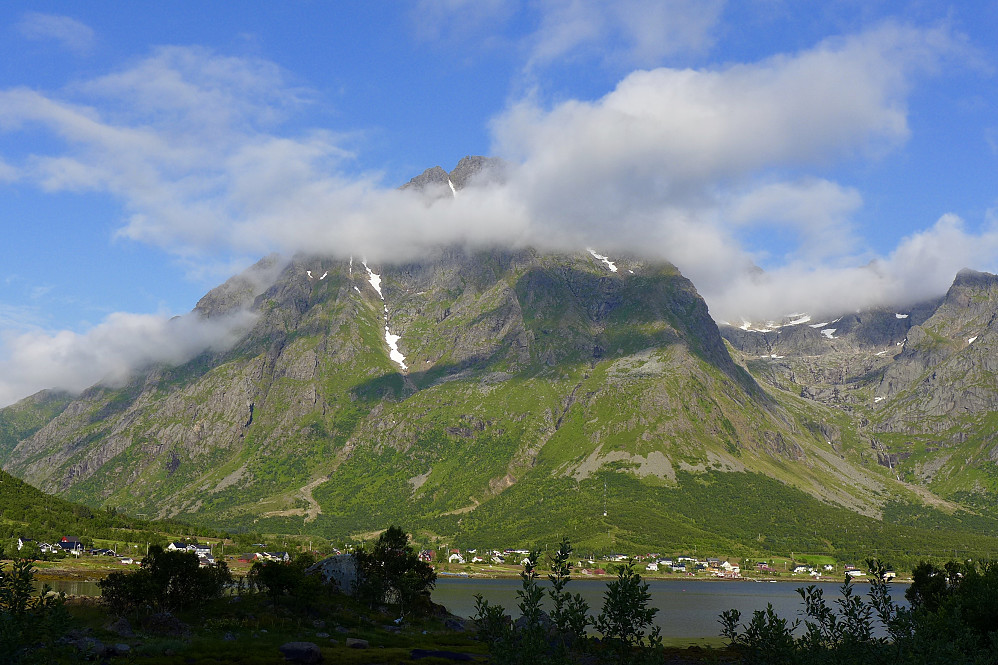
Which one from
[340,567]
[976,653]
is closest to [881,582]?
[976,653]

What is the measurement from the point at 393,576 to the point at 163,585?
123 feet

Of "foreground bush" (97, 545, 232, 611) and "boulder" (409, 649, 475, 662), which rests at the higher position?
"foreground bush" (97, 545, 232, 611)

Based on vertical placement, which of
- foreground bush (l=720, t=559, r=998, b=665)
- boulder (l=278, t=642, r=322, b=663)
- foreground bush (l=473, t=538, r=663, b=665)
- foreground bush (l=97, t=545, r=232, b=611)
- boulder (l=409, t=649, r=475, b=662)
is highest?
foreground bush (l=473, t=538, r=663, b=665)

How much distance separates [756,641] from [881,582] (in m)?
14.8

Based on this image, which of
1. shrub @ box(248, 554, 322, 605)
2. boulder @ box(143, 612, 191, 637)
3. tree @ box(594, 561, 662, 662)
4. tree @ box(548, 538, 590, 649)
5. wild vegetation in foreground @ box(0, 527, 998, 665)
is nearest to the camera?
tree @ box(548, 538, 590, 649)

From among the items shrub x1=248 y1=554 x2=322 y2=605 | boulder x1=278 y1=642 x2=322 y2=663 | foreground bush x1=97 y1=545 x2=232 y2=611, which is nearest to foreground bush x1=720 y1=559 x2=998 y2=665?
boulder x1=278 y1=642 x2=322 y2=663

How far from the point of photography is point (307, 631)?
296 ft

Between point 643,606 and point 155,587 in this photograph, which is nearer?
point 643,606

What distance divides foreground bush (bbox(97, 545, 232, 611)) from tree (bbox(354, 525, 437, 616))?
2441cm

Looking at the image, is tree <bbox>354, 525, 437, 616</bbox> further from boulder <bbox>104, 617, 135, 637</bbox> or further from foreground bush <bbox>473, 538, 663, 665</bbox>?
foreground bush <bbox>473, 538, 663, 665</bbox>

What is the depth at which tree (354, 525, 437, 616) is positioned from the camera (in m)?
118

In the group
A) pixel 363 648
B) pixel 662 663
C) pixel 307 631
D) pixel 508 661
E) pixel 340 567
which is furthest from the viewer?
pixel 340 567

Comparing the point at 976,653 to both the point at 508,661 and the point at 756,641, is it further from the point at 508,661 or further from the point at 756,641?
the point at 508,661

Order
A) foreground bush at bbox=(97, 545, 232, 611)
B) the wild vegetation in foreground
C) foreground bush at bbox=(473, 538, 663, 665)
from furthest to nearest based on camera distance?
foreground bush at bbox=(97, 545, 232, 611) → the wild vegetation in foreground → foreground bush at bbox=(473, 538, 663, 665)
